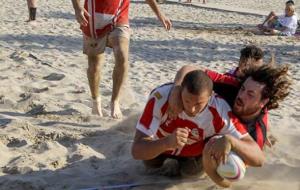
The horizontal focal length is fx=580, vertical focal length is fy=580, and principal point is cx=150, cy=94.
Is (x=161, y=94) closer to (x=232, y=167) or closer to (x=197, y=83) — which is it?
(x=197, y=83)

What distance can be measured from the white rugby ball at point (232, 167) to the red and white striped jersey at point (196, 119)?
0.49ft

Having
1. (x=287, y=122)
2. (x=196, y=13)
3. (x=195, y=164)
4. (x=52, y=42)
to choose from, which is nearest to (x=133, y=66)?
(x=52, y=42)

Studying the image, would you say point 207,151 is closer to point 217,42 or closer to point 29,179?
point 29,179

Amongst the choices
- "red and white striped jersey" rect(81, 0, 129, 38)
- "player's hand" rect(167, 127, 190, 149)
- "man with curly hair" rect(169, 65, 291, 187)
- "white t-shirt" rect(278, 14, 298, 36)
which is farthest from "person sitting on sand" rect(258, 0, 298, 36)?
"player's hand" rect(167, 127, 190, 149)

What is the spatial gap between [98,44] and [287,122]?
1.99m

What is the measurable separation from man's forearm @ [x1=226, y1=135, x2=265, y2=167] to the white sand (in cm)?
44

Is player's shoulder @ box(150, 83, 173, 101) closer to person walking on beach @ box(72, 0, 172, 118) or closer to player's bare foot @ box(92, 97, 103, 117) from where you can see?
person walking on beach @ box(72, 0, 172, 118)

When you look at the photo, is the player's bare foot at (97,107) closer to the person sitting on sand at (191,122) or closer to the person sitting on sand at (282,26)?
the person sitting on sand at (191,122)

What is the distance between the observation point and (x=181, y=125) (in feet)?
11.7

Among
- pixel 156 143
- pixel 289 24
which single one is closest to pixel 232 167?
pixel 156 143

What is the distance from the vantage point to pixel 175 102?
3359 mm

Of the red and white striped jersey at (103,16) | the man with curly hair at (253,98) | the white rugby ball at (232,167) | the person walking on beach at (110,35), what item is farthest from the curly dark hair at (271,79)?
the red and white striped jersey at (103,16)

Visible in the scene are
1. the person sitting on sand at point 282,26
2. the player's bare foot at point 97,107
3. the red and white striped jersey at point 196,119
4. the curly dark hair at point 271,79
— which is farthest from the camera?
the person sitting on sand at point 282,26

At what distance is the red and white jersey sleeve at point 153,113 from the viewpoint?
3.50 meters
